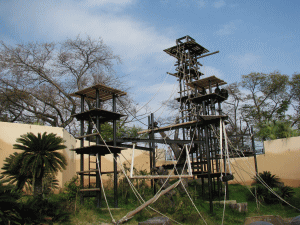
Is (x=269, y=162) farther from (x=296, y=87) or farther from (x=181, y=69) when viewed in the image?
(x=296, y=87)

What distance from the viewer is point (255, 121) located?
2509cm

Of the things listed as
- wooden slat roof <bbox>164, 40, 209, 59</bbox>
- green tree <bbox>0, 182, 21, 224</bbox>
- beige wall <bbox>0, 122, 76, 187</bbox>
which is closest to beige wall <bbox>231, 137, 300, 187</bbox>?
wooden slat roof <bbox>164, 40, 209, 59</bbox>

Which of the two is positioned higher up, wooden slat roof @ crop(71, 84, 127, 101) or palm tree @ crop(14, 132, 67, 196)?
wooden slat roof @ crop(71, 84, 127, 101)

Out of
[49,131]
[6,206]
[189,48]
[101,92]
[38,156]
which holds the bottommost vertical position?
[6,206]

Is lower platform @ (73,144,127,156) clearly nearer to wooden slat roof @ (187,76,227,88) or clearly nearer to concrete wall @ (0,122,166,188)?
concrete wall @ (0,122,166,188)

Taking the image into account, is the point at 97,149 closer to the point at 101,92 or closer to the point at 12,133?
the point at 101,92

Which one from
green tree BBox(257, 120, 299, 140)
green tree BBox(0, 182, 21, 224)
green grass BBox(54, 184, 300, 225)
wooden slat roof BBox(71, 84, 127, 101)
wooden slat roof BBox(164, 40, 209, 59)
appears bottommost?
green grass BBox(54, 184, 300, 225)

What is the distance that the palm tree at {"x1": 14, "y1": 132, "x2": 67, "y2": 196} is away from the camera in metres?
9.34

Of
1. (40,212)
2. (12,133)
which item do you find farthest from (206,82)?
(40,212)

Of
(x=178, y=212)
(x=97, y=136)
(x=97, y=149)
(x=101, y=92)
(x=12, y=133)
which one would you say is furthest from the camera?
(x=12, y=133)

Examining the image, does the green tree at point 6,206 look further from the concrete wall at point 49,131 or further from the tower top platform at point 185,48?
the tower top platform at point 185,48

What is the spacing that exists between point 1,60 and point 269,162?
18174 millimetres

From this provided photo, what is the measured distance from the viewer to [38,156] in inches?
371

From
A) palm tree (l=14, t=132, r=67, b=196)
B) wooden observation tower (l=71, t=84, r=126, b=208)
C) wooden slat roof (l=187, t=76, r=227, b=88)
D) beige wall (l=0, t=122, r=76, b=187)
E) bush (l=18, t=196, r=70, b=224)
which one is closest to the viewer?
bush (l=18, t=196, r=70, b=224)
